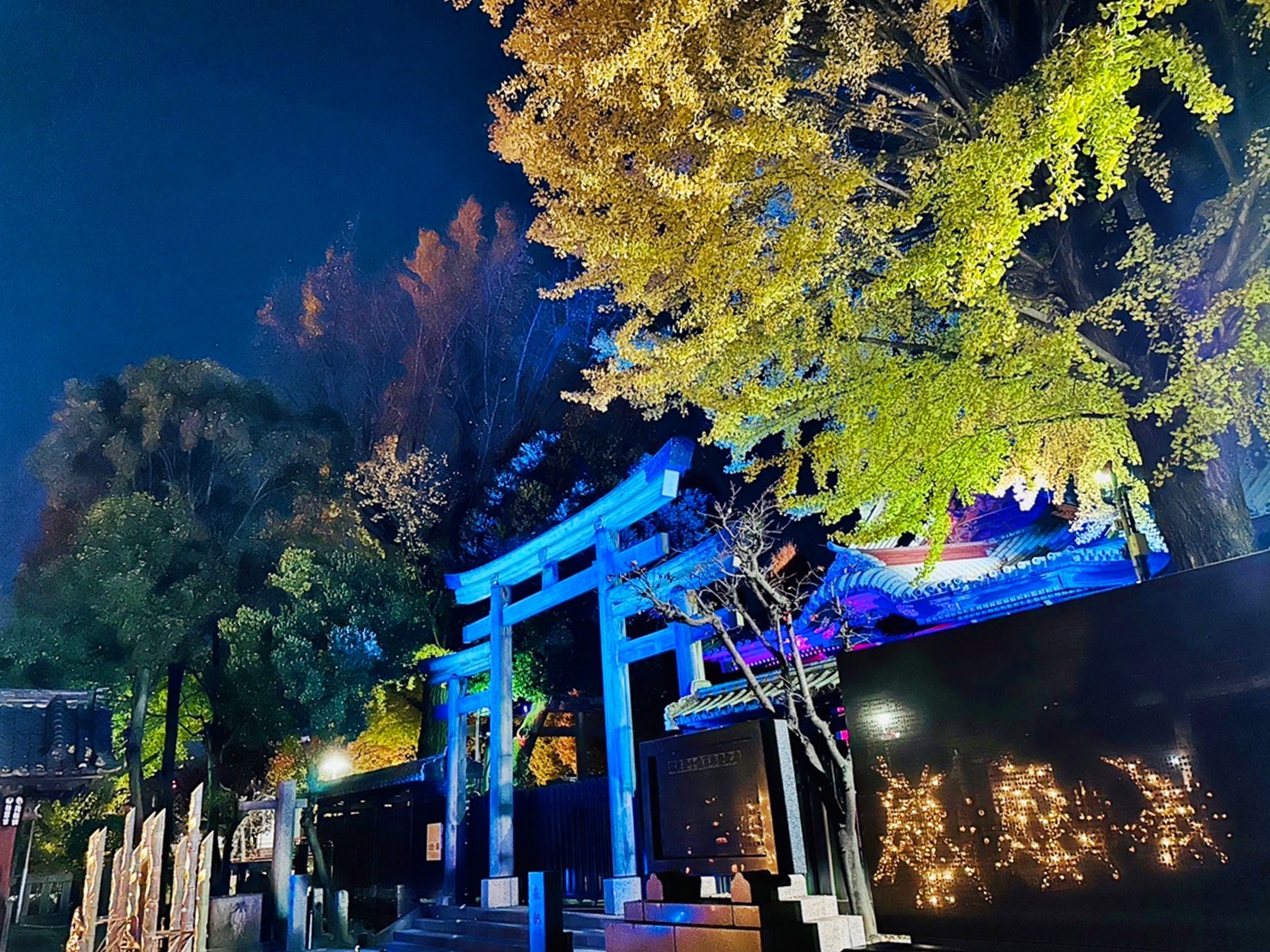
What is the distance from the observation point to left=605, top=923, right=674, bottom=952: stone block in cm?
710

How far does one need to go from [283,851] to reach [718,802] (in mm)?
11527

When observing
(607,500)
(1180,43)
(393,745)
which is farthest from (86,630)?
(1180,43)

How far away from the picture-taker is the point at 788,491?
24.2 feet

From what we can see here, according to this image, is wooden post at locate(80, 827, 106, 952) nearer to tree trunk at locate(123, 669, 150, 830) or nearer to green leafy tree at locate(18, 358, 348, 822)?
tree trunk at locate(123, 669, 150, 830)

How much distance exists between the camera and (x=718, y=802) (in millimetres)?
7613

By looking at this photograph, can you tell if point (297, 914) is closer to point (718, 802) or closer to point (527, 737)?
point (527, 737)

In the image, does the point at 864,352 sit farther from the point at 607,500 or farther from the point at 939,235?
the point at 607,500

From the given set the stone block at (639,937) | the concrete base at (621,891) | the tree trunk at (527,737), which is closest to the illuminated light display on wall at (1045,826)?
the stone block at (639,937)

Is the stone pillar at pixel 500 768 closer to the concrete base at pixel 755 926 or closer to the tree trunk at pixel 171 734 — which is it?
the concrete base at pixel 755 926

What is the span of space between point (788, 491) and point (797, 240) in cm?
265

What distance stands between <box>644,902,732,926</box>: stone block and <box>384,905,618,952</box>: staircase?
332cm

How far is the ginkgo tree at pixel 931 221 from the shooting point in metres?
4.74

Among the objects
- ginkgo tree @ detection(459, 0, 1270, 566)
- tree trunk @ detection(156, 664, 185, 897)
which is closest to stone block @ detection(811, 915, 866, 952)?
ginkgo tree @ detection(459, 0, 1270, 566)

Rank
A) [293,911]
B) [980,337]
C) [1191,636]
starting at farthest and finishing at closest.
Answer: [293,911]
[980,337]
[1191,636]
